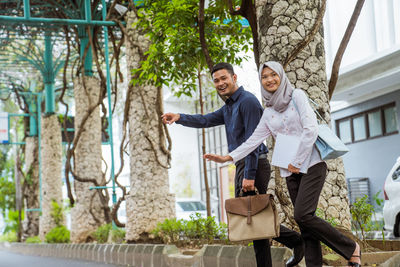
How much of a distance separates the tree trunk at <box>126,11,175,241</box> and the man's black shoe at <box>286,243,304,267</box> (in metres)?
6.10

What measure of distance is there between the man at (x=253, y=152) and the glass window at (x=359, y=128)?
17230 millimetres

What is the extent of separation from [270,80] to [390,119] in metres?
16.1

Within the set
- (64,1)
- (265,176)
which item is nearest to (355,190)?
(64,1)

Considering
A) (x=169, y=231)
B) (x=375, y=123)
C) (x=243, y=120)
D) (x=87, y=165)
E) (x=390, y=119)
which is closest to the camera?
(x=243, y=120)

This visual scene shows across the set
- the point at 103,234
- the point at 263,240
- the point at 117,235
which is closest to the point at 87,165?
the point at 103,234

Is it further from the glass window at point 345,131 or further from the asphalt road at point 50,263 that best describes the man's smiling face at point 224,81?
the glass window at point 345,131

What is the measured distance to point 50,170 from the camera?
19578 millimetres

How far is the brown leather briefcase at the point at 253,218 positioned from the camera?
14.6ft

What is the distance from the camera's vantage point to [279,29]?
6.42 metres

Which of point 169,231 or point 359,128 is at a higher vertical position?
point 359,128

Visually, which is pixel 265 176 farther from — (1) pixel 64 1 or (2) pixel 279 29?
(1) pixel 64 1

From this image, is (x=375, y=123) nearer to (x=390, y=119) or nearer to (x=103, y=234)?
(x=390, y=119)

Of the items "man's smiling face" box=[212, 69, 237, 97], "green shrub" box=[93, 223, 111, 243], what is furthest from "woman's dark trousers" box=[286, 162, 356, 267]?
"green shrub" box=[93, 223, 111, 243]

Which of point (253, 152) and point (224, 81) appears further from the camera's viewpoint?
point (224, 81)
